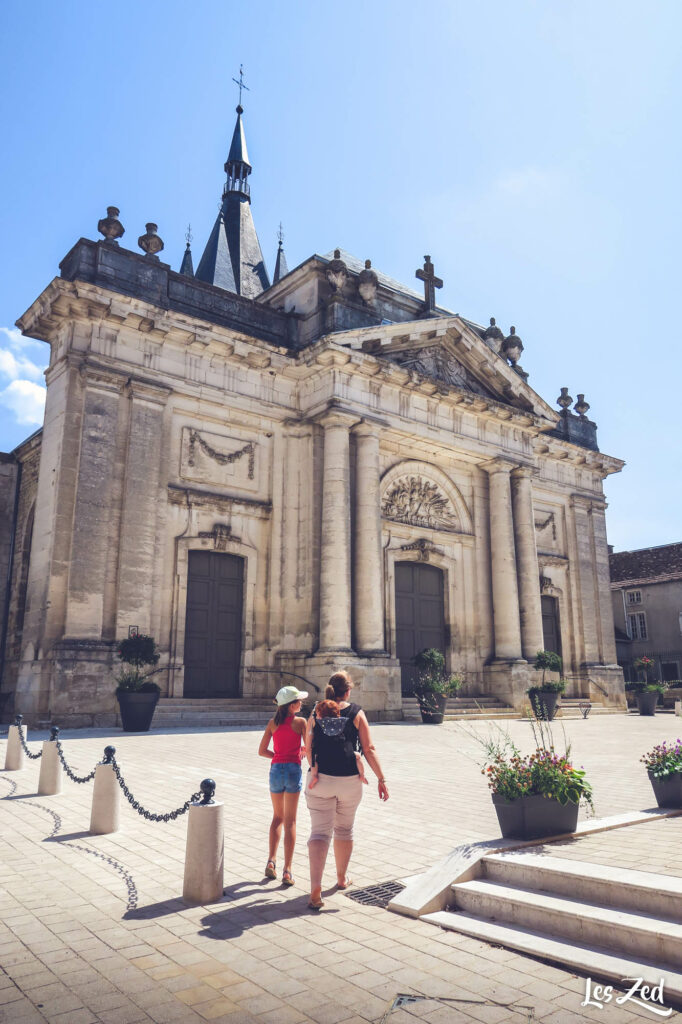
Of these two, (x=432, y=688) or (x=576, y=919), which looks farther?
(x=432, y=688)

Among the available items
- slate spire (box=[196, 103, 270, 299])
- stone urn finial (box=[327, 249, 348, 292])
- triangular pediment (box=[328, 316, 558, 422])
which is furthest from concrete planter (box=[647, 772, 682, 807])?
slate spire (box=[196, 103, 270, 299])

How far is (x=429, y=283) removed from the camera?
24.7m

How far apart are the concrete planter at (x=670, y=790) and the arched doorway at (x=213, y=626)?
12.6 metres

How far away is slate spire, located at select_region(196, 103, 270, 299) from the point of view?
1124 inches

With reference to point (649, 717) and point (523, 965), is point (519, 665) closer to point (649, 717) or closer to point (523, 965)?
point (649, 717)

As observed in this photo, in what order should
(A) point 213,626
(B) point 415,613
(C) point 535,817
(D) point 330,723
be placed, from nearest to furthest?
(D) point 330,723, (C) point 535,817, (A) point 213,626, (B) point 415,613

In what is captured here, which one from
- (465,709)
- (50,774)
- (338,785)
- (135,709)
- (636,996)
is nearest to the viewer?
(636,996)

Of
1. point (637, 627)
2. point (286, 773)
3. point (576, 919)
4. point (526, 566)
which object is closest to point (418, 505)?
point (526, 566)

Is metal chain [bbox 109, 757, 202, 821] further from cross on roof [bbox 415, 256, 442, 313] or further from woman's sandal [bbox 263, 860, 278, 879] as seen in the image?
cross on roof [bbox 415, 256, 442, 313]

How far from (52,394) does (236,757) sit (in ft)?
34.6

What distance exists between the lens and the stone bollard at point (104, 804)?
6770 millimetres

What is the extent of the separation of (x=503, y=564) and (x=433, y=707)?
21.0 feet

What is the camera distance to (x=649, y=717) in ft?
77.7

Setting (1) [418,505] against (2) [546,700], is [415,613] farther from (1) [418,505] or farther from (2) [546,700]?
(2) [546,700]
